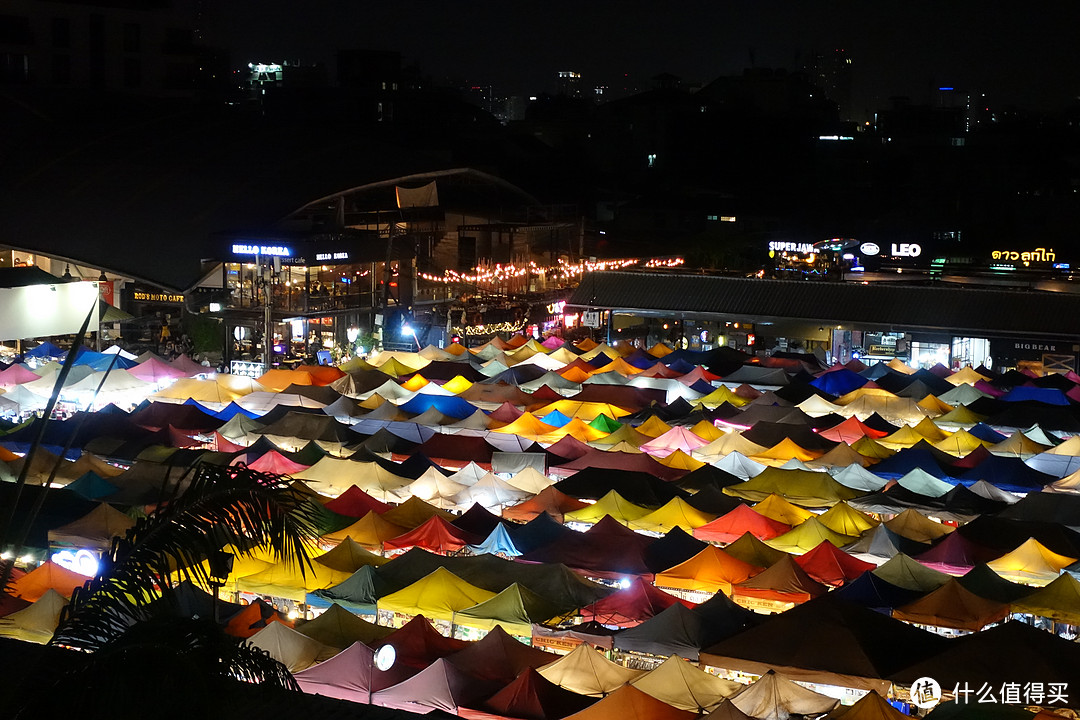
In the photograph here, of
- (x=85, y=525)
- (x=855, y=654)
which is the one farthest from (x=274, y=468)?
(x=855, y=654)

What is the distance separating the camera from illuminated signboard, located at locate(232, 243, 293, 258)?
3306 centimetres

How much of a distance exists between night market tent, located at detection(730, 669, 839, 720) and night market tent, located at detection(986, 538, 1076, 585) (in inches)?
204

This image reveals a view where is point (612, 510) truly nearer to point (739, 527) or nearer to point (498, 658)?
point (739, 527)

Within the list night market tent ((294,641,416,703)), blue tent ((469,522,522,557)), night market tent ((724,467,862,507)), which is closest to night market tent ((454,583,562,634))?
night market tent ((294,641,416,703))

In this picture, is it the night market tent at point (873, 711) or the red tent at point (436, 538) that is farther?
the red tent at point (436, 538)

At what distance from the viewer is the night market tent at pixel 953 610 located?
1274cm

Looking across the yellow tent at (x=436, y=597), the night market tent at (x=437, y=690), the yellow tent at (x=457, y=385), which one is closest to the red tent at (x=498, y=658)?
the night market tent at (x=437, y=690)

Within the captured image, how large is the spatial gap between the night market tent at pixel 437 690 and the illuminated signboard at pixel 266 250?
2378 cm

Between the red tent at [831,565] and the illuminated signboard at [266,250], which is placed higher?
the illuminated signboard at [266,250]

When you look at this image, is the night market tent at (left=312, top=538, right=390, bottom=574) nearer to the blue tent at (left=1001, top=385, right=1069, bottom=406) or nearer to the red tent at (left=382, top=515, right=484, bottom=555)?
the red tent at (left=382, top=515, right=484, bottom=555)

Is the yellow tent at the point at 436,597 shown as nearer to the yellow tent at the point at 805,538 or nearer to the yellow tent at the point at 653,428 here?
the yellow tent at the point at 805,538

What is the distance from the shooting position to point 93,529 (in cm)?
1492

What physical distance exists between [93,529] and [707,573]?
7.60 m

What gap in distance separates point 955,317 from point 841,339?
3.64 meters
